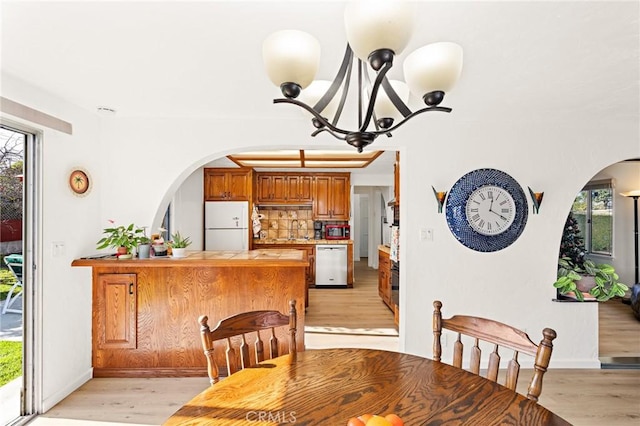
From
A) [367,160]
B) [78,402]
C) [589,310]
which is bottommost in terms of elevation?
[78,402]

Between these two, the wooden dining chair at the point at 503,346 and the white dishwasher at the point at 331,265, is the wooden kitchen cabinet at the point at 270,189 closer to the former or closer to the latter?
the white dishwasher at the point at 331,265

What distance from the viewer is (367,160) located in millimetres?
5465

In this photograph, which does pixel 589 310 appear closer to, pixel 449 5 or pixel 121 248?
pixel 449 5

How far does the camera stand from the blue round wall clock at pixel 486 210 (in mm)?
3191

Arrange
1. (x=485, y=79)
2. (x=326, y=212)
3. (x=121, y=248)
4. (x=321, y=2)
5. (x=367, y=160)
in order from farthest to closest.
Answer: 1. (x=326, y=212)
2. (x=367, y=160)
3. (x=121, y=248)
4. (x=485, y=79)
5. (x=321, y=2)

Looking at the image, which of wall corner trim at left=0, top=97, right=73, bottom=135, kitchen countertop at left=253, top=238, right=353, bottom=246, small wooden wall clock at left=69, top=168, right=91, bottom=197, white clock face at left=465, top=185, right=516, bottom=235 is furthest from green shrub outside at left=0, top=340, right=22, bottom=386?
kitchen countertop at left=253, top=238, right=353, bottom=246

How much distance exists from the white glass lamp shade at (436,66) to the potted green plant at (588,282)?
2.91m

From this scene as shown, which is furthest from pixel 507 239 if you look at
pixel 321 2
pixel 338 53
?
pixel 321 2

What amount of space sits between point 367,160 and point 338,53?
3.65 metres

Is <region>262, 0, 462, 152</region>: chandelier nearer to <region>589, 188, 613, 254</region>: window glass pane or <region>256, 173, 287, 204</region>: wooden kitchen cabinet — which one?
<region>256, 173, 287, 204</region>: wooden kitchen cabinet

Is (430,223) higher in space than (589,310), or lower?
higher

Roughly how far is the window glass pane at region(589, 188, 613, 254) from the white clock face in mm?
4069

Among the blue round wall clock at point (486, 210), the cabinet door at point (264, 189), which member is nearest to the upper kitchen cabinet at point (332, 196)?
the cabinet door at point (264, 189)

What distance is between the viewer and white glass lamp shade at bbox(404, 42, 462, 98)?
3.79ft
